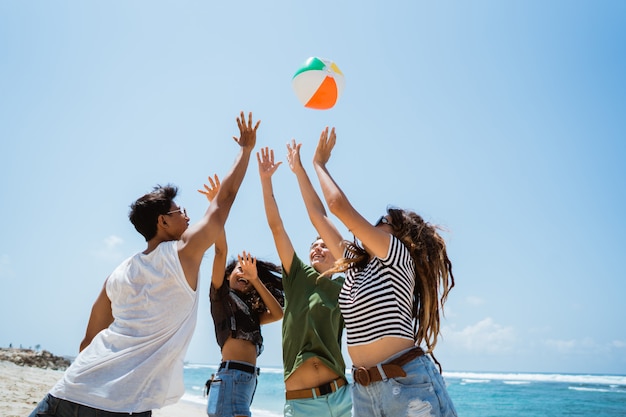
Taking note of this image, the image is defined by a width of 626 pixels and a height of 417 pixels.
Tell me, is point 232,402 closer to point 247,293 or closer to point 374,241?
point 247,293

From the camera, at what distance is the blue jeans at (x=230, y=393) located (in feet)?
14.4

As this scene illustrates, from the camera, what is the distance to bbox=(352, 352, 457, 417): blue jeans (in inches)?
105

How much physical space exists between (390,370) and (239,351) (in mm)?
2295

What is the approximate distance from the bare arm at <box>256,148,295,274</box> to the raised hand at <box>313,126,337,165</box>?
3.17ft

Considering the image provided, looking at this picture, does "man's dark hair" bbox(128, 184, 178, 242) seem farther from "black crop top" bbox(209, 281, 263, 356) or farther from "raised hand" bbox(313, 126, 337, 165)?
"black crop top" bbox(209, 281, 263, 356)

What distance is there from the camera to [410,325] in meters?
3.04

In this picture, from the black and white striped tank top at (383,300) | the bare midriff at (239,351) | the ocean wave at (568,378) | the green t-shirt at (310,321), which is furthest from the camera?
the ocean wave at (568,378)

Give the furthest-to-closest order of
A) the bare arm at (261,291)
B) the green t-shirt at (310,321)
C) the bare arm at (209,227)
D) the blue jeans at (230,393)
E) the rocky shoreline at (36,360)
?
the rocky shoreline at (36,360), the bare arm at (261,291), the blue jeans at (230,393), the green t-shirt at (310,321), the bare arm at (209,227)

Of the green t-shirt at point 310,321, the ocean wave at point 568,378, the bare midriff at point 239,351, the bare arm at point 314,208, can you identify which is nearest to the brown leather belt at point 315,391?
the green t-shirt at point 310,321

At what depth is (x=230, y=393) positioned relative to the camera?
4480 mm

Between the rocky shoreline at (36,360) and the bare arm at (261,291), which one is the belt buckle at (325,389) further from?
the rocky shoreline at (36,360)

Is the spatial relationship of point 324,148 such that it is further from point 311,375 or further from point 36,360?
point 36,360

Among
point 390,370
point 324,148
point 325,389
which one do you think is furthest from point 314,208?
point 390,370

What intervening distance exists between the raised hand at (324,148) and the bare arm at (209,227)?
2.18 ft
